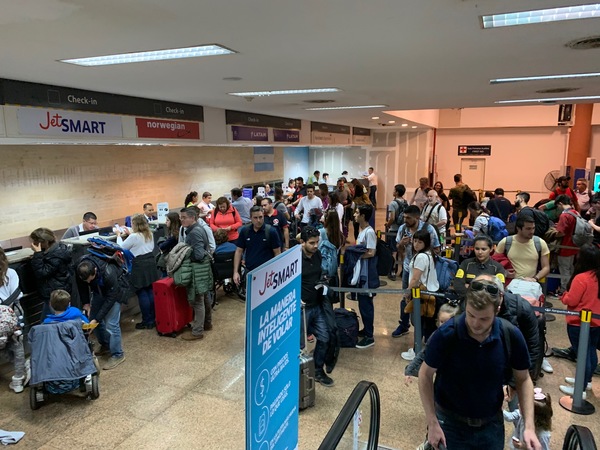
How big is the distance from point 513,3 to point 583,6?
0.41 m

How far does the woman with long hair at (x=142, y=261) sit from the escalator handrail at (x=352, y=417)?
3.75 meters

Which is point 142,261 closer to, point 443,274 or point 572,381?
point 443,274

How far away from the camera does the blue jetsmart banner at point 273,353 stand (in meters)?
1.52

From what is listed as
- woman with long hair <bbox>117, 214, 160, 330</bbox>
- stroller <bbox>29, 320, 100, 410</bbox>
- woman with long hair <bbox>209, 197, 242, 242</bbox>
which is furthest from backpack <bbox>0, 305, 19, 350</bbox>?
woman with long hair <bbox>209, 197, 242, 242</bbox>

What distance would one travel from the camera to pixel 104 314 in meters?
4.83

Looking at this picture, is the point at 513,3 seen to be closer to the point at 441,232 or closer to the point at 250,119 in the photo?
the point at 441,232

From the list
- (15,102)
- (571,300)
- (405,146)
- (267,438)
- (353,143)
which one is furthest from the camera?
(405,146)

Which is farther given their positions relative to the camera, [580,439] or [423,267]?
[423,267]

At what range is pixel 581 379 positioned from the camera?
3.88 m

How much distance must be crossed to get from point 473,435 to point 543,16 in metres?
2.30

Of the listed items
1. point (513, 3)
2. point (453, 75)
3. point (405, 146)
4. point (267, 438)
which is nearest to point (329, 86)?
point (453, 75)

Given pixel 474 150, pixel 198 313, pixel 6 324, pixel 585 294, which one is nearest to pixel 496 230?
pixel 585 294

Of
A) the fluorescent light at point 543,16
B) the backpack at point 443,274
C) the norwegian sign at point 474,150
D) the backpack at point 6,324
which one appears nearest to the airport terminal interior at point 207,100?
the fluorescent light at point 543,16

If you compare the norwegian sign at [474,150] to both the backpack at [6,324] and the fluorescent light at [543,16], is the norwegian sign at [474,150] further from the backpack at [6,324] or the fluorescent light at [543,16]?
the backpack at [6,324]
